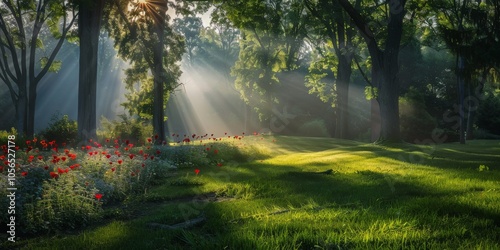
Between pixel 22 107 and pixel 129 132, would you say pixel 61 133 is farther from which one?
pixel 22 107

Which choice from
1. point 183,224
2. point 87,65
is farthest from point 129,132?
point 183,224

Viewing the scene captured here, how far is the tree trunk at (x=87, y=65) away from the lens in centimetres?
1980

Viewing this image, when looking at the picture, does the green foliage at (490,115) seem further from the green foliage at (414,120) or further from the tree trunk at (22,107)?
the tree trunk at (22,107)

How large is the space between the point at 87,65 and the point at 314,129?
2905cm

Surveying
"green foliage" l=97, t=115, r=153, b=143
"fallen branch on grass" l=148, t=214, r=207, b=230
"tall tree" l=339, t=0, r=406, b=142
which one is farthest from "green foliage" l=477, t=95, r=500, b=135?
"fallen branch on grass" l=148, t=214, r=207, b=230

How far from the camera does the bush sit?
44.3m

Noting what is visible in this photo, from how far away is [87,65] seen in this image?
2003 cm

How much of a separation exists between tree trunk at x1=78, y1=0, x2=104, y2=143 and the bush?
93.5 ft

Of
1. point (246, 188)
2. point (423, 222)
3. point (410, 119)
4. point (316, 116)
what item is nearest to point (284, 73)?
point (316, 116)

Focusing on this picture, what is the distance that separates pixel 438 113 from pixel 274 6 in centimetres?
2074

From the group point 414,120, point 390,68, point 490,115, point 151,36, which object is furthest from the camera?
point 490,115

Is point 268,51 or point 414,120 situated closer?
point 414,120

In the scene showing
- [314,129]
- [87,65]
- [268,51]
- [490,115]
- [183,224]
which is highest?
[268,51]

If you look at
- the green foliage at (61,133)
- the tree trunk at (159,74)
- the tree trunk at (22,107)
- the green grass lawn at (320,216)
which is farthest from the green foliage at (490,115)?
the tree trunk at (22,107)
